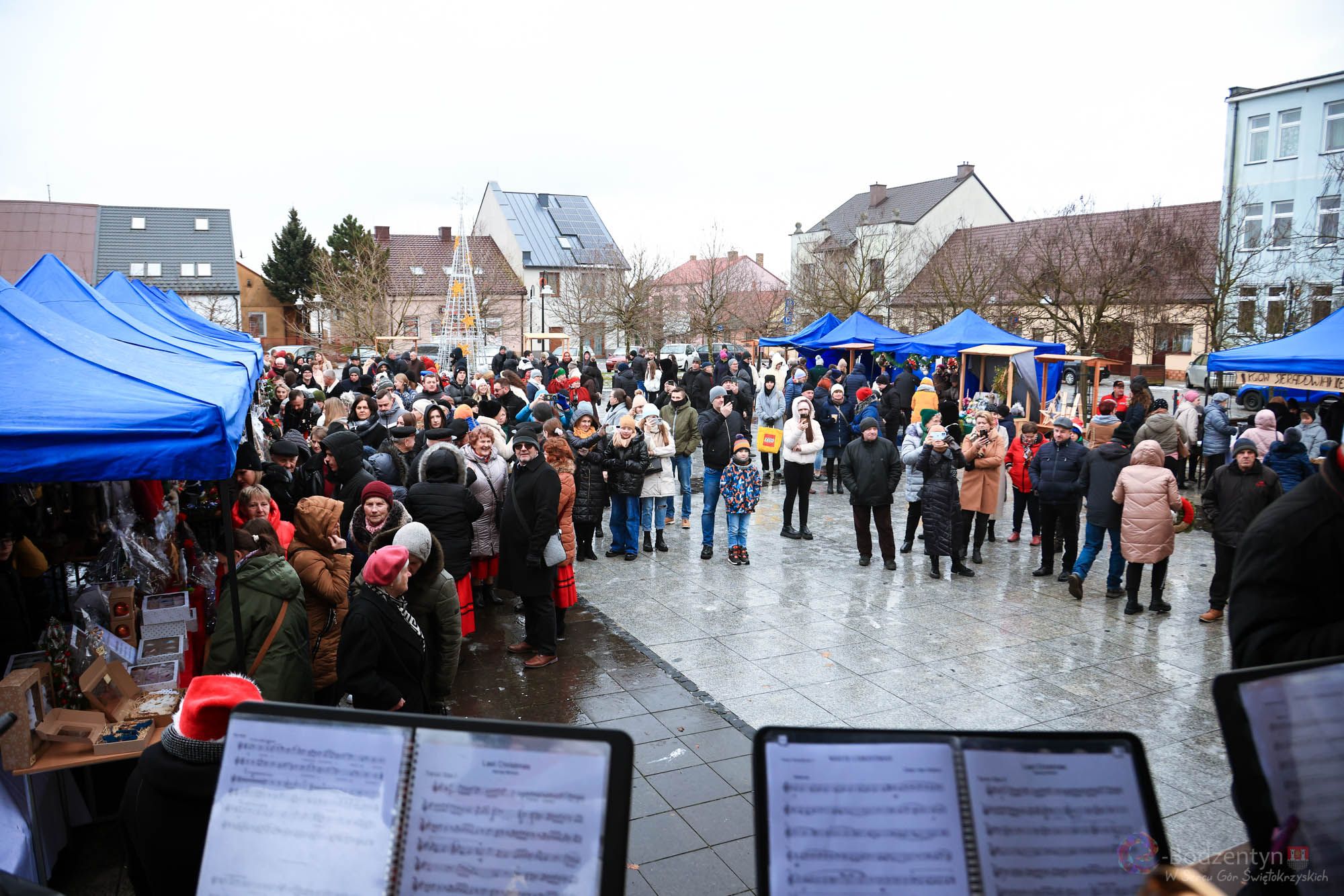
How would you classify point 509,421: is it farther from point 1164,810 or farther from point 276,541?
point 1164,810

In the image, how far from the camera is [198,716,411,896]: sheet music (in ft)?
6.18

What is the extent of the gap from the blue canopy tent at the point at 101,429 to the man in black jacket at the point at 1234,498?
26.3ft

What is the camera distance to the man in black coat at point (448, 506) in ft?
21.3

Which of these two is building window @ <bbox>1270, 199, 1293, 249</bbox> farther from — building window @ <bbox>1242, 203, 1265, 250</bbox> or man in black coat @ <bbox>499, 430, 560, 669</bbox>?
man in black coat @ <bbox>499, 430, 560, 669</bbox>

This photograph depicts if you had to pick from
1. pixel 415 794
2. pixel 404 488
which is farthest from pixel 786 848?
pixel 404 488

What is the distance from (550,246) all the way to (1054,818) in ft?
191

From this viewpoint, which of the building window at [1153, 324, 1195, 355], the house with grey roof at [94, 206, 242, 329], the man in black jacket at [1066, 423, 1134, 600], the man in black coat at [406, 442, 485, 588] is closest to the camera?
the man in black coat at [406, 442, 485, 588]

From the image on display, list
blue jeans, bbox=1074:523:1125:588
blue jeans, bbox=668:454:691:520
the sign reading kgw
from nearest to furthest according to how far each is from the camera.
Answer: blue jeans, bbox=1074:523:1125:588 → the sign reading kgw → blue jeans, bbox=668:454:691:520

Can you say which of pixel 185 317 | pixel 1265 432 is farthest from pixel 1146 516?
pixel 185 317

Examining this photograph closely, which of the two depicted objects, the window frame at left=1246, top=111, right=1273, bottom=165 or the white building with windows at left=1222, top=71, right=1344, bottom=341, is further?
the window frame at left=1246, top=111, right=1273, bottom=165

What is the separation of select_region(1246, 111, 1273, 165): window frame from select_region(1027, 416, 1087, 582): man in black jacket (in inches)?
1236

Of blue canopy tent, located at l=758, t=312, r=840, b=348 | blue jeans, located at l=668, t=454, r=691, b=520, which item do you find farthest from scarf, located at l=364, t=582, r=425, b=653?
blue canopy tent, located at l=758, t=312, r=840, b=348

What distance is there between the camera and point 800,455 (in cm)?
1070

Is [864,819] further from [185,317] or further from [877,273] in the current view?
[877,273]
